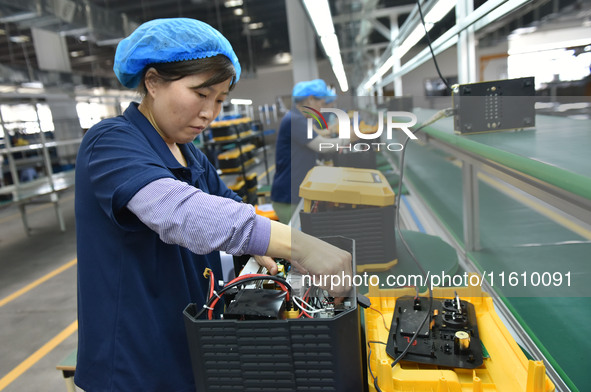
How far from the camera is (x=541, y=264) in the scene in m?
1.57

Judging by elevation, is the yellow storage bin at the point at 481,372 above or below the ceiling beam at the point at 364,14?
below

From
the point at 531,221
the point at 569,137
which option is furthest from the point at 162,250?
the point at 531,221

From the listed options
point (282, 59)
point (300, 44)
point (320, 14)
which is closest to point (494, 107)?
point (320, 14)

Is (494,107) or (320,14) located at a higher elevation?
(320,14)

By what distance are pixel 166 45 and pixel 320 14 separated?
244 cm

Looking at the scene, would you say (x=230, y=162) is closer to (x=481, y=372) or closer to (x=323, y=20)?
(x=323, y=20)

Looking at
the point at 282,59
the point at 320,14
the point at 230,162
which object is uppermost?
the point at 282,59

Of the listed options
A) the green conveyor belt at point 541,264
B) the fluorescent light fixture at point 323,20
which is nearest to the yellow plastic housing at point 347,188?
the green conveyor belt at point 541,264

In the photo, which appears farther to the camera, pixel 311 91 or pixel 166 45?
pixel 311 91

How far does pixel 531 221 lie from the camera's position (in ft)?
8.52

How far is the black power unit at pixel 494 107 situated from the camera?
1070 mm

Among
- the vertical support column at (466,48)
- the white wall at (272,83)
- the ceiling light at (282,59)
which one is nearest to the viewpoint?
the vertical support column at (466,48)

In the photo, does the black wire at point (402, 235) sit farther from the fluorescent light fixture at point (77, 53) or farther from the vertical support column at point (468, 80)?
the fluorescent light fixture at point (77, 53)

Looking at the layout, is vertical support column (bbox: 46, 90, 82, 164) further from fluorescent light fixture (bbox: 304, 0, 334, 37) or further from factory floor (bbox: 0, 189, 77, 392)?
fluorescent light fixture (bbox: 304, 0, 334, 37)
